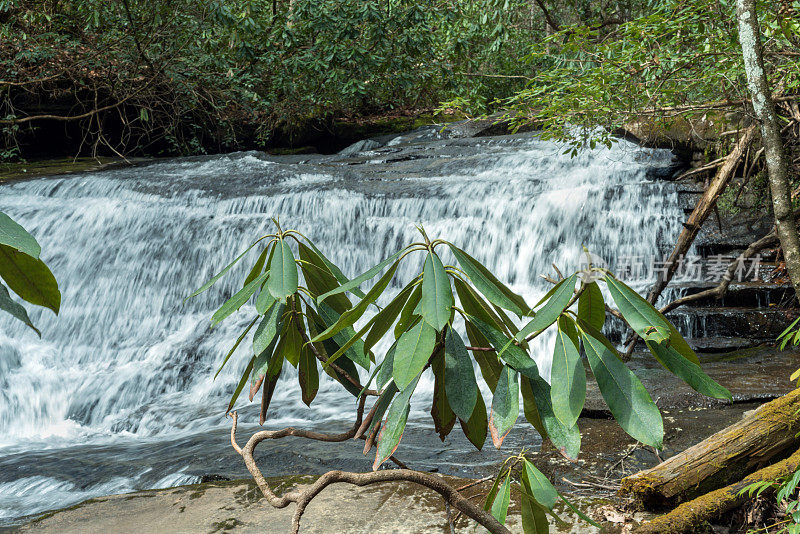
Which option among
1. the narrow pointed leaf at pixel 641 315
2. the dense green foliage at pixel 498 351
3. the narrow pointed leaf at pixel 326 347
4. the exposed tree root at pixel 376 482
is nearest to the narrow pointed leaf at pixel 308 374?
the narrow pointed leaf at pixel 326 347

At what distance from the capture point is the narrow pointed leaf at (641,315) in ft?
2.86

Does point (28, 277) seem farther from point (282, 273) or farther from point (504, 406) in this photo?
point (504, 406)

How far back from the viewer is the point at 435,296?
3.00 feet

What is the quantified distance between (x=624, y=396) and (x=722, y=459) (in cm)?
197

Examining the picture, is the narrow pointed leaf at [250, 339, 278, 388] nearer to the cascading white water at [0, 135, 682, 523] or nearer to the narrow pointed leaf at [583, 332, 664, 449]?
the narrow pointed leaf at [583, 332, 664, 449]

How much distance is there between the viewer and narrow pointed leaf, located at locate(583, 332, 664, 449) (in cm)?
87

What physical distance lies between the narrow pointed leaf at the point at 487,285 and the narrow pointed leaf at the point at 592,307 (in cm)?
9

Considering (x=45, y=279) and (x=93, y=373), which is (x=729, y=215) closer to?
(x=93, y=373)

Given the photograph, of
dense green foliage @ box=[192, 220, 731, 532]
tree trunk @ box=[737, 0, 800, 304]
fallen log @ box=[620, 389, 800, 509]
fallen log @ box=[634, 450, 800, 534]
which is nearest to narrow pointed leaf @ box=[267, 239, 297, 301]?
dense green foliage @ box=[192, 220, 731, 532]

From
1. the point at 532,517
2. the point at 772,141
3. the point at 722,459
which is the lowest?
the point at 722,459

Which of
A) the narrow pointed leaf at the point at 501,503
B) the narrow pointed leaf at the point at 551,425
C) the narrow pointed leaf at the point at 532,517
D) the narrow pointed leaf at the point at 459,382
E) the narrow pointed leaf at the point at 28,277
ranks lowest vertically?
the narrow pointed leaf at the point at 532,517

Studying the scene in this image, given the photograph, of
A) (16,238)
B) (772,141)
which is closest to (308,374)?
(16,238)

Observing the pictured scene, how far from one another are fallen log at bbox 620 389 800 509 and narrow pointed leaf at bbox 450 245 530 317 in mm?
1828

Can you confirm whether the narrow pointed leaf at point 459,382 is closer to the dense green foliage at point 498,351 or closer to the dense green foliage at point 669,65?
the dense green foliage at point 498,351
